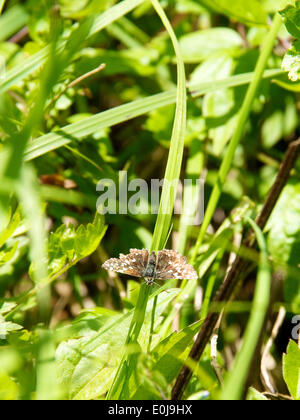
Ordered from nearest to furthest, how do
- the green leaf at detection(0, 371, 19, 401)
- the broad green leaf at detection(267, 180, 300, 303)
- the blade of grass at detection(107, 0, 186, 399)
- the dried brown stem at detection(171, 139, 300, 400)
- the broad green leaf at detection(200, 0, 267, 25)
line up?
the green leaf at detection(0, 371, 19, 401)
the blade of grass at detection(107, 0, 186, 399)
the dried brown stem at detection(171, 139, 300, 400)
the broad green leaf at detection(267, 180, 300, 303)
the broad green leaf at detection(200, 0, 267, 25)

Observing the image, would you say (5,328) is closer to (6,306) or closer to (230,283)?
(6,306)

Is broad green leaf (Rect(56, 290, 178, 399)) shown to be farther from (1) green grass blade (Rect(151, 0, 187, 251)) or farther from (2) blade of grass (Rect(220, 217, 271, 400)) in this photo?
(2) blade of grass (Rect(220, 217, 271, 400))

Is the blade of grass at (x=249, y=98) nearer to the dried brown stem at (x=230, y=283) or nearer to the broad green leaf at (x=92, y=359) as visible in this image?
the dried brown stem at (x=230, y=283)

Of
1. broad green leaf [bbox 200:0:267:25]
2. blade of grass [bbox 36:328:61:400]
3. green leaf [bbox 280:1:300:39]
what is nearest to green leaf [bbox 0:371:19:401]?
blade of grass [bbox 36:328:61:400]

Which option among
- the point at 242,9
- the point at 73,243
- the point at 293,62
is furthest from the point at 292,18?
the point at 73,243

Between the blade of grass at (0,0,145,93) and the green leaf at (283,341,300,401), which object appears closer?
the green leaf at (283,341,300,401)

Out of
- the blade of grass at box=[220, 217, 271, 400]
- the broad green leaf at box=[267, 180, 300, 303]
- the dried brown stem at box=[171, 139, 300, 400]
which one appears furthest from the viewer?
the broad green leaf at box=[267, 180, 300, 303]

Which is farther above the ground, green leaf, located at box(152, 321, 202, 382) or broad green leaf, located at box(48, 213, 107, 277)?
broad green leaf, located at box(48, 213, 107, 277)
